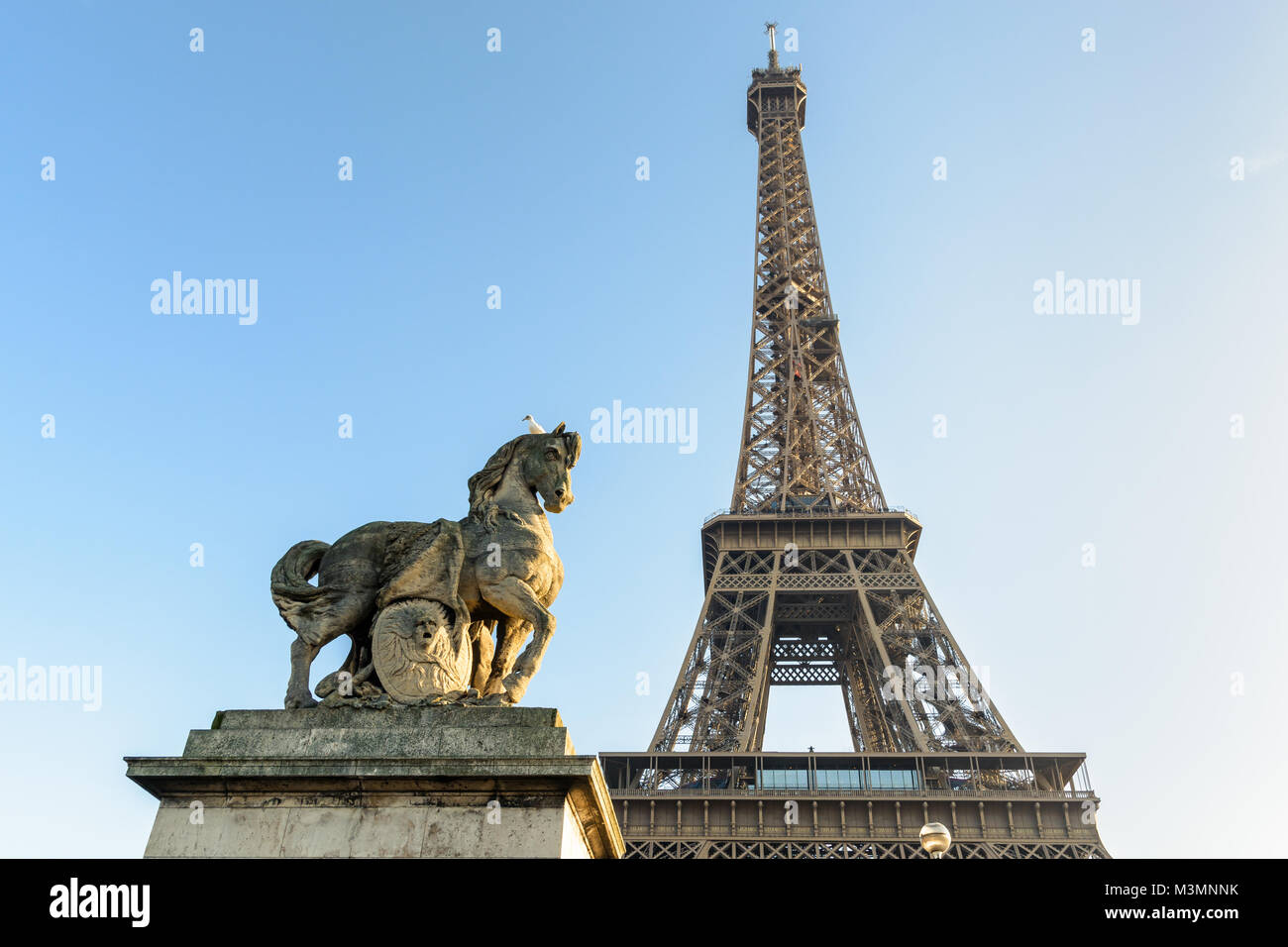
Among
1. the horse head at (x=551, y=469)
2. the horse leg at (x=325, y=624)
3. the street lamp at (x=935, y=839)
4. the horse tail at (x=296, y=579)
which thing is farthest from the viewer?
the street lamp at (x=935, y=839)

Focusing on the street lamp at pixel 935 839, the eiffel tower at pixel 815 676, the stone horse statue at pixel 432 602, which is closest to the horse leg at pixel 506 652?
the stone horse statue at pixel 432 602

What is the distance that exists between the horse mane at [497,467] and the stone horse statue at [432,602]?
0.12ft

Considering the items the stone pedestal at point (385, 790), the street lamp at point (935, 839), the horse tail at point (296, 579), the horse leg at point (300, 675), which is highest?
the horse tail at point (296, 579)

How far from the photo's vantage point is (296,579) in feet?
28.9

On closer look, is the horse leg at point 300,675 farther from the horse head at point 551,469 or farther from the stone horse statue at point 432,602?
the horse head at point 551,469

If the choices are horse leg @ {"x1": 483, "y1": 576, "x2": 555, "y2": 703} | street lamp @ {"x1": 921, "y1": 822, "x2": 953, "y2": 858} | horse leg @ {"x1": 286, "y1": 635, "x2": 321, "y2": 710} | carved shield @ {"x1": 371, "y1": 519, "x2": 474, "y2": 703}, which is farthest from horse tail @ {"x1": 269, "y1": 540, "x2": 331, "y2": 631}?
street lamp @ {"x1": 921, "y1": 822, "x2": 953, "y2": 858}

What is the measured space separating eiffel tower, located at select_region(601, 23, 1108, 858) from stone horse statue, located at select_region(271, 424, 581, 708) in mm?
32598

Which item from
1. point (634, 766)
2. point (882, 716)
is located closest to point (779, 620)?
point (882, 716)

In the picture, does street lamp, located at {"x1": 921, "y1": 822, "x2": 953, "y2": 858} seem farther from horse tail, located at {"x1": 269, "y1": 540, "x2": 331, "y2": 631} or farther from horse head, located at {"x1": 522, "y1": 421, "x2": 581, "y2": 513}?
horse tail, located at {"x1": 269, "y1": 540, "x2": 331, "y2": 631}

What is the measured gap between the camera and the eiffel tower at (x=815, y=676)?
4041cm

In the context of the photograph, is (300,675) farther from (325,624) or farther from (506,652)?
(506,652)

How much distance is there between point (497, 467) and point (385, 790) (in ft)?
10.4

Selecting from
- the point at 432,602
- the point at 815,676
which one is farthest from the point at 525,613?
the point at 815,676
